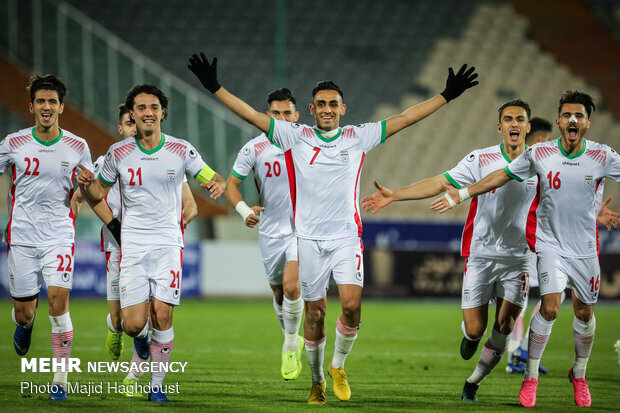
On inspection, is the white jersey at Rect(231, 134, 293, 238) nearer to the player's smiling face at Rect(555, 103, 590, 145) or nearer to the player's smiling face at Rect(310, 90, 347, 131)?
the player's smiling face at Rect(310, 90, 347, 131)

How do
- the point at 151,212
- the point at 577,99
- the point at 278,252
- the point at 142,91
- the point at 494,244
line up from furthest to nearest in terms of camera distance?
the point at 278,252
the point at 494,244
the point at 577,99
the point at 142,91
the point at 151,212

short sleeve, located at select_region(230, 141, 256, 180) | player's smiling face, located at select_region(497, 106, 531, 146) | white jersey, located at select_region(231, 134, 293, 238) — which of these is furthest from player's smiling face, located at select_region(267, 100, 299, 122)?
player's smiling face, located at select_region(497, 106, 531, 146)

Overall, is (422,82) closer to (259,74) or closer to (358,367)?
(259,74)

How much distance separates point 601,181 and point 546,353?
15.7 ft

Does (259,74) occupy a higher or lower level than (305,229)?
higher

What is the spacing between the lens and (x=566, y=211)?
25.0 ft

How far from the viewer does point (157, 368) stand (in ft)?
23.7

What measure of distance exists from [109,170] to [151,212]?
0.54 metres

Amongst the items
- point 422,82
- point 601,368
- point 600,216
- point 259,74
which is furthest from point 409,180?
point 600,216

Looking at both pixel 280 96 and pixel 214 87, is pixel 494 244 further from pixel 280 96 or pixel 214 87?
pixel 280 96

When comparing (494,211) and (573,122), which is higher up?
(573,122)

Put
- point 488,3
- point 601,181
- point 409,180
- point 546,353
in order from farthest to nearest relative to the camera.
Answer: point 488,3, point 409,180, point 546,353, point 601,181

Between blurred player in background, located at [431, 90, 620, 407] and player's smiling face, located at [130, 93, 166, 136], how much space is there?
257 cm

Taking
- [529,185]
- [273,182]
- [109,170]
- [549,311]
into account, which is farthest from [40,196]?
[549,311]
